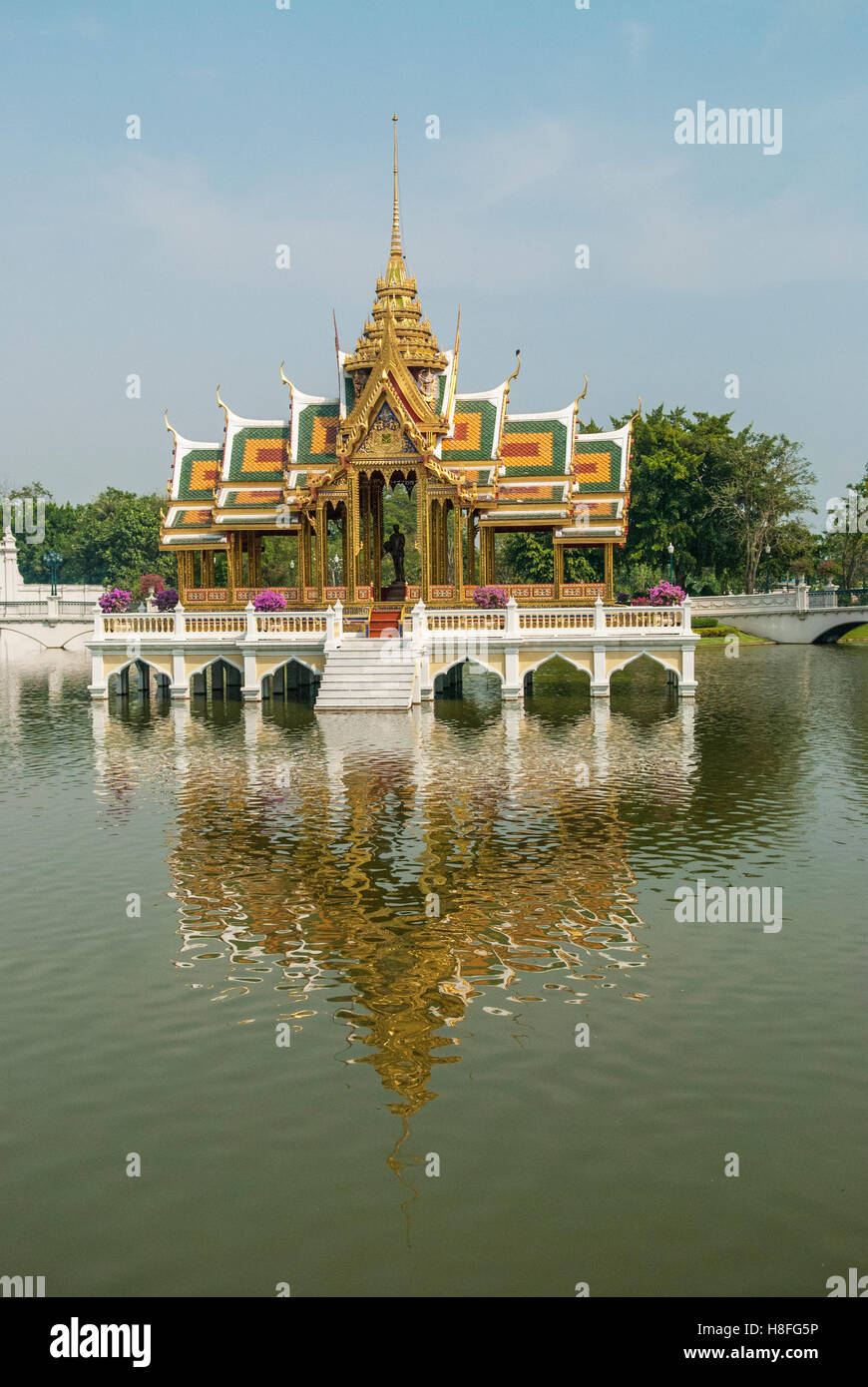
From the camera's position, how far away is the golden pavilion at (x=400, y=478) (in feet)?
118

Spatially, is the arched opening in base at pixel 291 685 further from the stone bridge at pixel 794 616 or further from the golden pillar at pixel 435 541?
the stone bridge at pixel 794 616

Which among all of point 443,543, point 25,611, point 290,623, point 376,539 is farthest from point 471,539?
point 25,611

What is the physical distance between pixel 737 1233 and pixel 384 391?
31.7 metres

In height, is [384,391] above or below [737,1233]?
above

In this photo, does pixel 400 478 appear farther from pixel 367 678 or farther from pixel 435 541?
pixel 367 678

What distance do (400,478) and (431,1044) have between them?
30.3m

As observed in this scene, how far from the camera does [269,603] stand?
36.0 meters

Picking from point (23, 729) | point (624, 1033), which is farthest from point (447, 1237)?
point (23, 729)

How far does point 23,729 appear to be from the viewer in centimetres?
2969

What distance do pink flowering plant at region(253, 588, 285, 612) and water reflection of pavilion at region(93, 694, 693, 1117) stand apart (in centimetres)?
1188

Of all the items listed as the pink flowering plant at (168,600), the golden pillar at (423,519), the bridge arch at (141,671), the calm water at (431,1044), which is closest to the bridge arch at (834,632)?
the golden pillar at (423,519)
